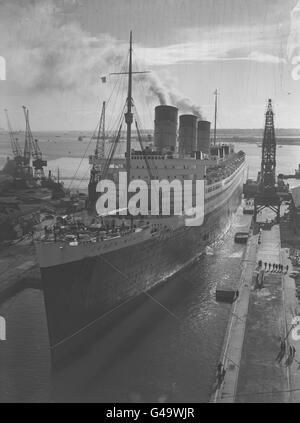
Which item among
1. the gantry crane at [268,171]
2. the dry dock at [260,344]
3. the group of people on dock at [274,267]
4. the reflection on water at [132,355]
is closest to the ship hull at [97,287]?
the reflection on water at [132,355]

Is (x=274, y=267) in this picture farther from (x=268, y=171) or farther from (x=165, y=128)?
(x=268, y=171)

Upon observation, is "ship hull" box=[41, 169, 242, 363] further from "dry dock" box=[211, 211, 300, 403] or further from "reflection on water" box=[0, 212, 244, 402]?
"dry dock" box=[211, 211, 300, 403]

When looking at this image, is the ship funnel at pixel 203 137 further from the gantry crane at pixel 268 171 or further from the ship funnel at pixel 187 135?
the ship funnel at pixel 187 135

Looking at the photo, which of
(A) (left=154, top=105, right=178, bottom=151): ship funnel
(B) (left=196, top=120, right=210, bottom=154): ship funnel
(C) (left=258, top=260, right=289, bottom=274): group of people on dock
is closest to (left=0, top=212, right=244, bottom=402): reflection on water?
(C) (left=258, top=260, right=289, bottom=274): group of people on dock

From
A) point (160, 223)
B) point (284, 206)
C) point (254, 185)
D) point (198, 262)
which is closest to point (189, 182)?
point (198, 262)

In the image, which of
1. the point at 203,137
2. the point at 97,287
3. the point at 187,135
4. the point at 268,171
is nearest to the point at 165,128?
the point at 187,135
